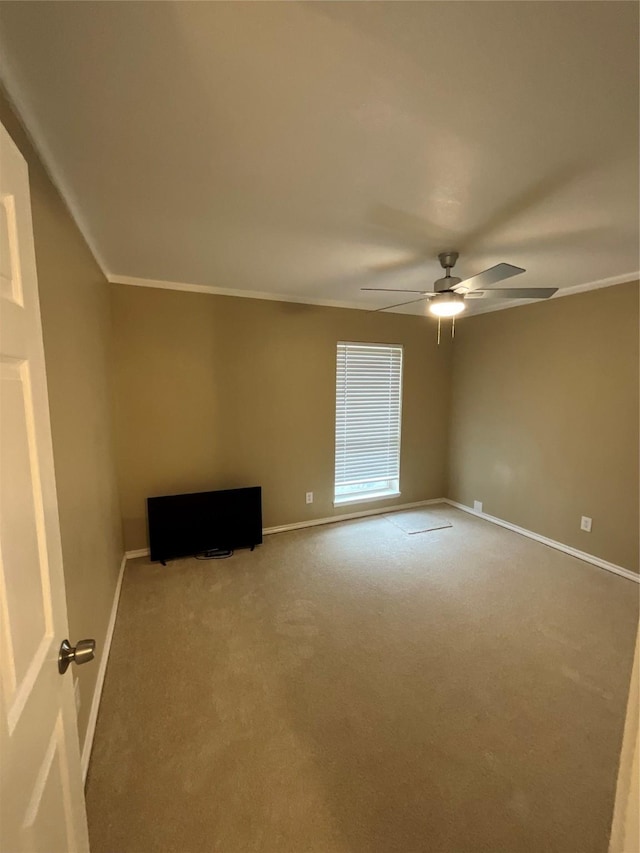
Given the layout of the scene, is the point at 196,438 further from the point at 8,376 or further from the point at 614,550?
the point at 614,550

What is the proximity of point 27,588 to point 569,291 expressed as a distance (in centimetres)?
408

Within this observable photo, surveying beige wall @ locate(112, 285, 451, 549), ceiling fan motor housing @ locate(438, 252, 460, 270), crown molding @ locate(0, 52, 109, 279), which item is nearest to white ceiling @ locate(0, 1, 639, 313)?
crown molding @ locate(0, 52, 109, 279)

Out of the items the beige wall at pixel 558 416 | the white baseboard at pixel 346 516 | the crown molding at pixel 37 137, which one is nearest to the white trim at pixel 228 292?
the crown molding at pixel 37 137

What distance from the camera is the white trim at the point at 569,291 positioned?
116 inches

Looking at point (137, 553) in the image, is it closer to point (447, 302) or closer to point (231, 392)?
point (231, 392)

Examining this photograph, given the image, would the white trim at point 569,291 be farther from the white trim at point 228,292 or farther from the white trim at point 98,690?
the white trim at point 98,690

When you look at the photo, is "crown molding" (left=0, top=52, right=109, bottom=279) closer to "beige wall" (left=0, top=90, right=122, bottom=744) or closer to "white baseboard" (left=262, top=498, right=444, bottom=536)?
"beige wall" (left=0, top=90, right=122, bottom=744)

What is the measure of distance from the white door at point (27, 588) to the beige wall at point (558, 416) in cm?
372

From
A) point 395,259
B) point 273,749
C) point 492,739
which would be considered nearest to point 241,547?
point 273,749

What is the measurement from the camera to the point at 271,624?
2426mm

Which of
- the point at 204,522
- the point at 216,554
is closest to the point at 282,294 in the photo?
the point at 204,522

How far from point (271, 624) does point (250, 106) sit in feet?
8.52

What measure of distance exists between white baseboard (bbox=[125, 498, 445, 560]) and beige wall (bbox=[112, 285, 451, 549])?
0.06 meters

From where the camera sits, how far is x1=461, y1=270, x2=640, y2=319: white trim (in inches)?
116
